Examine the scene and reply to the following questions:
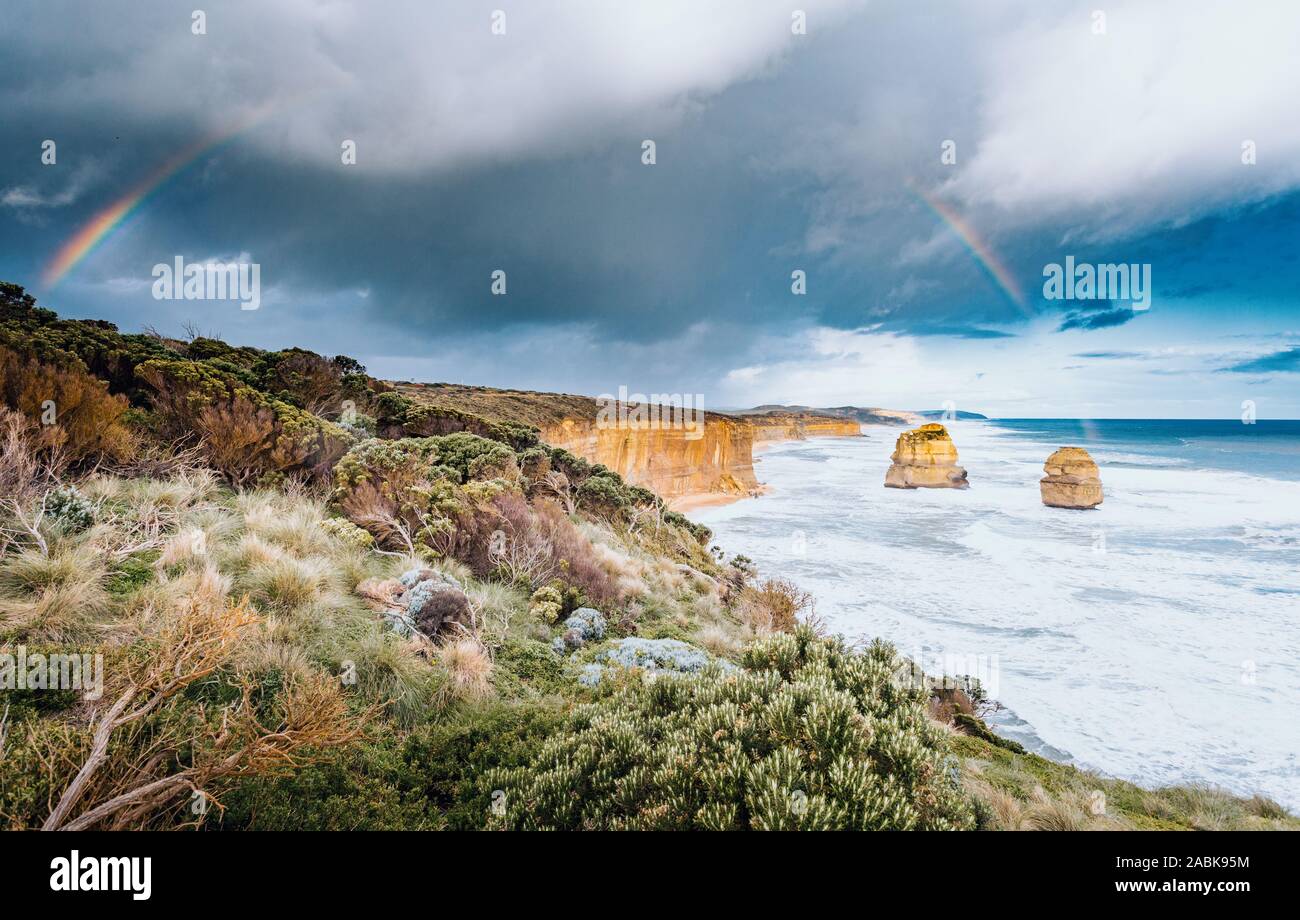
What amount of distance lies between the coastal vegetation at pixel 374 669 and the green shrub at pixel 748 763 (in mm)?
19

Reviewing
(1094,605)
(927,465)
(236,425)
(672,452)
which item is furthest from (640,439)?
(236,425)

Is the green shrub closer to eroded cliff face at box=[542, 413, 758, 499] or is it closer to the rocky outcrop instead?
eroded cliff face at box=[542, 413, 758, 499]

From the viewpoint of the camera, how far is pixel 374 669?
4672 mm

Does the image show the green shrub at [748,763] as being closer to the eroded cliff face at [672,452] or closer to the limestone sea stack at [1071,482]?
the eroded cliff face at [672,452]

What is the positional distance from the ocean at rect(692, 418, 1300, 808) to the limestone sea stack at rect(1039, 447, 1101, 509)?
117cm

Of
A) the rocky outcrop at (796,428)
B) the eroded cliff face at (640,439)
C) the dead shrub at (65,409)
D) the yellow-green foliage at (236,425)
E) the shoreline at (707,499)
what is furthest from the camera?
the rocky outcrop at (796,428)

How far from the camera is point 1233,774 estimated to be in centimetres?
893

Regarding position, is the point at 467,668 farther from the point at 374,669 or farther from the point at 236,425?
the point at 236,425

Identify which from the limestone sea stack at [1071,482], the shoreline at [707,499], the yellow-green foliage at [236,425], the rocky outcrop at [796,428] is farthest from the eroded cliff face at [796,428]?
the yellow-green foliage at [236,425]

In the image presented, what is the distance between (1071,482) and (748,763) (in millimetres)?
43806

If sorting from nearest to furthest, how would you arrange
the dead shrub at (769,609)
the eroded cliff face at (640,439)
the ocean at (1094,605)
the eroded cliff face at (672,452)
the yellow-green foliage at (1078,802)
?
1. the yellow-green foliage at (1078,802)
2. the ocean at (1094,605)
3. the dead shrub at (769,609)
4. the eroded cliff face at (640,439)
5. the eroded cliff face at (672,452)

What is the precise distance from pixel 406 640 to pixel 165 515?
3.36 m

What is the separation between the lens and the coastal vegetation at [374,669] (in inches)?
116

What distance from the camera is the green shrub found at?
2836mm
